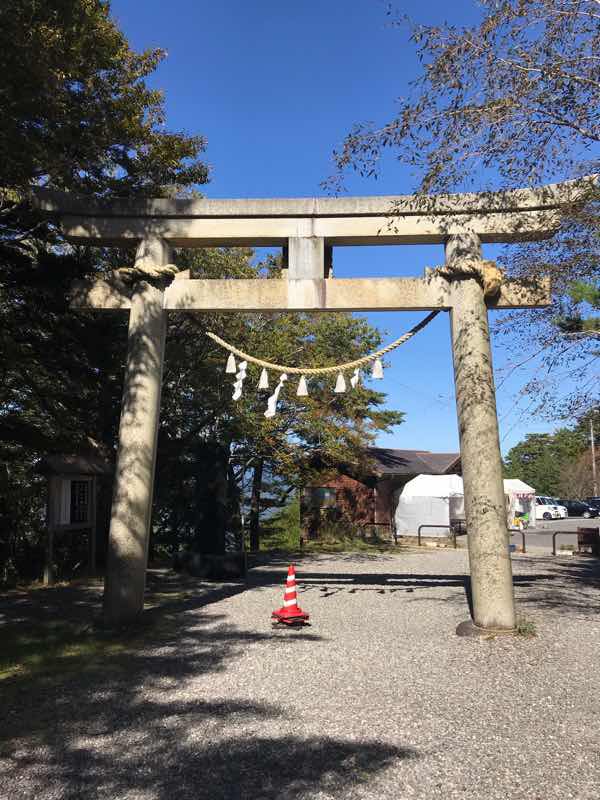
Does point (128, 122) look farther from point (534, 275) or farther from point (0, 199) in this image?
point (534, 275)

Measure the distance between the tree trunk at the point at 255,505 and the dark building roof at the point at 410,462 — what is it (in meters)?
6.63

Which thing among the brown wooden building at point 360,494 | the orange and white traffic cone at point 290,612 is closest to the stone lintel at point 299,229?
the orange and white traffic cone at point 290,612

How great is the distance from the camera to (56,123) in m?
9.12

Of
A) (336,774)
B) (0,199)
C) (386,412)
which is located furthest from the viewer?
(386,412)

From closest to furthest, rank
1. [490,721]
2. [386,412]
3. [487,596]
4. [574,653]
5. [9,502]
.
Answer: [490,721]
[574,653]
[487,596]
[9,502]
[386,412]

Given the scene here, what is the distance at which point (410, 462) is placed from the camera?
30.7 meters

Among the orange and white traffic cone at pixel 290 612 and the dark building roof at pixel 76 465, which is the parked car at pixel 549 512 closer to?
the dark building roof at pixel 76 465

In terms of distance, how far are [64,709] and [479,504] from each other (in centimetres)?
506

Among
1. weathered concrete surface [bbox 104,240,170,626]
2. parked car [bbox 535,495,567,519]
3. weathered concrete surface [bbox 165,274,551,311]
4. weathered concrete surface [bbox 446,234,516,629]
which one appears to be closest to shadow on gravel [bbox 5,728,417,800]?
weathered concrete surface [bbox 104,240,170,626]

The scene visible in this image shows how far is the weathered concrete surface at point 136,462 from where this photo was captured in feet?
25.7

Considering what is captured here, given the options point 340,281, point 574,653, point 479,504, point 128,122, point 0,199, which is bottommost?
point 574,653

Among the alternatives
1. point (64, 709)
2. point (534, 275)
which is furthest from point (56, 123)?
point (64, 709)

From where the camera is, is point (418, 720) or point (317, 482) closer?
point (418, 720)

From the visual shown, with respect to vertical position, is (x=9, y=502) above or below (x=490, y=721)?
above
